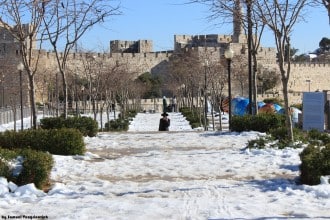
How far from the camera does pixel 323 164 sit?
777 cm

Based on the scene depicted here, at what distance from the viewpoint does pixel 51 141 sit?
37.2 ft

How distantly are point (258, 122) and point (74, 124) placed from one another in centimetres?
509

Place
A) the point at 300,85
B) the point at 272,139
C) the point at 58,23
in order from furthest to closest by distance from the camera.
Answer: the point at 300,85, the point at 58,23, the point at 272,139

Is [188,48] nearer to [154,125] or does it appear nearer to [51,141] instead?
[154,125]

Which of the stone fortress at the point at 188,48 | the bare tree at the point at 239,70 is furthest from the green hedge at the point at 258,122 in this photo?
the bare tree at the point at 239,70

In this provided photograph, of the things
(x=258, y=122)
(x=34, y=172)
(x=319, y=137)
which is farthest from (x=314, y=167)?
(x=258, y=122)

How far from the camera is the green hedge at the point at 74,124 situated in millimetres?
16359

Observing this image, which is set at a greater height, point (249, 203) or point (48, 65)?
point (48, 65)

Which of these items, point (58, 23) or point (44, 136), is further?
point (58, 23)

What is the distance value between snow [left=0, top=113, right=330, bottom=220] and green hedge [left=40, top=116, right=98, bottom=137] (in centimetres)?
448

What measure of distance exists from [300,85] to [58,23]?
68.9 meters

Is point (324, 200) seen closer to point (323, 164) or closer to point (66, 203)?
point (323, 164)

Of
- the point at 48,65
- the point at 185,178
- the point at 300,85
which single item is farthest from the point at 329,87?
the point at 185,178

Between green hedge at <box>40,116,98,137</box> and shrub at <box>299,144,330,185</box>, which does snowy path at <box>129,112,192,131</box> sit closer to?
green hedge at <box>40,116,98,137</box>
